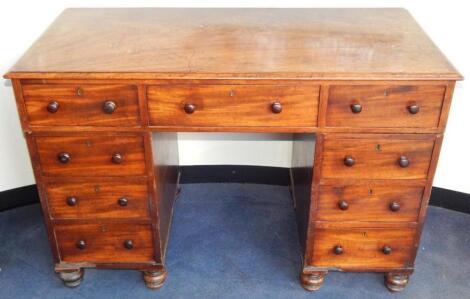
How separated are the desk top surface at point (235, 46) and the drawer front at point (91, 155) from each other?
22cm

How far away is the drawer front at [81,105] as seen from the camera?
1495 mm

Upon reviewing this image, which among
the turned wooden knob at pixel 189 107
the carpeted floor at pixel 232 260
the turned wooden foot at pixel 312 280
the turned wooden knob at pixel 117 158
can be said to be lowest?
the carpeted floor at pixel 232 260

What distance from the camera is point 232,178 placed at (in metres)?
2.47

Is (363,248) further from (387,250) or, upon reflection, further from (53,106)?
(53,106)

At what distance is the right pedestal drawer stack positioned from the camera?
1.50 meters

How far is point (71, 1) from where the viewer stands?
2.02 meters

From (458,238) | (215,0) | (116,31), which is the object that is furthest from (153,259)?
(458,238)

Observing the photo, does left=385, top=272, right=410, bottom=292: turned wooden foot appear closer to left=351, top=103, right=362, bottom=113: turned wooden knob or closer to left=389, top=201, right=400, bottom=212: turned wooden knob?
left=389, top=201, right=400, bottom=212: turned wooden knob

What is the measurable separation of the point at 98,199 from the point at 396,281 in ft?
3.46

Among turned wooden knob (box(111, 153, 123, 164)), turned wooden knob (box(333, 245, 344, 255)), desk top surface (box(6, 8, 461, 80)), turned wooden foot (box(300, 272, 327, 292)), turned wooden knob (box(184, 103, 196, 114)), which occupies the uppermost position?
desk top surface (box(6, 8, 461, 80))

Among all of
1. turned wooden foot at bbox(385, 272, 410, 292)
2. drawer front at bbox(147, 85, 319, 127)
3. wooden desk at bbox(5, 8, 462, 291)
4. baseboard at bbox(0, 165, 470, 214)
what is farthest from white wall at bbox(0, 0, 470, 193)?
drawer front at bbox(147, 85, 319, 127)

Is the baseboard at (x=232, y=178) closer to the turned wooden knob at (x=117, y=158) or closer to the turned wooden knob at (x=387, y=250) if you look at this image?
the turned wooden knob at (x=387, y=250)

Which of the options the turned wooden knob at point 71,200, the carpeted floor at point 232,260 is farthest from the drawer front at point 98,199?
the carpeted floor at point 232,260

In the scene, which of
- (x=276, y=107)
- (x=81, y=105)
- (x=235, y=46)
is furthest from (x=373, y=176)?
A: (x=81, y=105)
